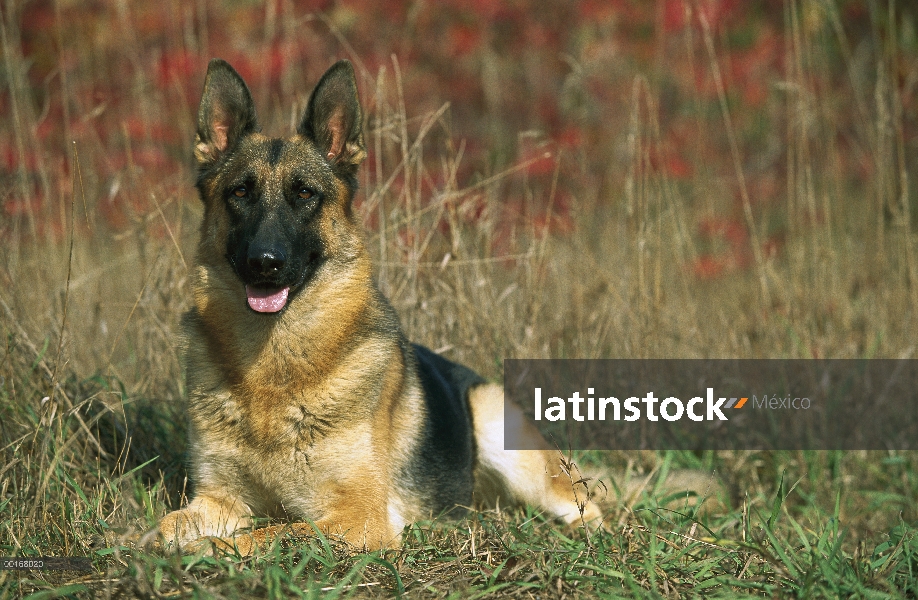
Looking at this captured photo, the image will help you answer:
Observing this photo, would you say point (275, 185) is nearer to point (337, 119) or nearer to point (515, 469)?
point (337, 119)

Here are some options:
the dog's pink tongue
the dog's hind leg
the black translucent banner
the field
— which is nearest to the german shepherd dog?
the dog's pink tongue

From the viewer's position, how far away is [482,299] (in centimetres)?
498

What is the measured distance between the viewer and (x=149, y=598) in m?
2.50

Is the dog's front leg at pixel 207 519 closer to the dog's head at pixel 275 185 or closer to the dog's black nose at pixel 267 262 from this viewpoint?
the dog's head at pixel 275 185

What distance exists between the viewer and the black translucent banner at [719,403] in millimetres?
4863

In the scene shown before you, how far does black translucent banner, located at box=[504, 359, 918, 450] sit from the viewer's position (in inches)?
191

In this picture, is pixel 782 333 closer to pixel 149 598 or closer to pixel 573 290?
pixel 573 290

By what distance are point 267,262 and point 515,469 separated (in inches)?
68.1

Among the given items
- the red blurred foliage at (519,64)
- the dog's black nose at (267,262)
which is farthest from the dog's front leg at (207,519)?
the red blurred foliage at (519,64)

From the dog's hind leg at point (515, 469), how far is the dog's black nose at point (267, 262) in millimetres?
1469

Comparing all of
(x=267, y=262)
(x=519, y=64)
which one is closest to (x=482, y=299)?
(x=267, y=262)

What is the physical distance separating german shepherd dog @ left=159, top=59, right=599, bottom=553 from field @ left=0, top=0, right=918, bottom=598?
0.72ft

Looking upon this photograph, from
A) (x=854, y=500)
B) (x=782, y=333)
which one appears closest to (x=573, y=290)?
(x=782, y=333)

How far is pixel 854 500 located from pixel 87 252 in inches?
212
